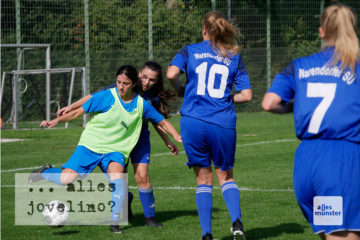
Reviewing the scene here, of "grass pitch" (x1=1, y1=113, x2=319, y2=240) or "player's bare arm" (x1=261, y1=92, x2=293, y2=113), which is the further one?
"grass pitch" (x1=1, y1=113, x2=319, y2=240)

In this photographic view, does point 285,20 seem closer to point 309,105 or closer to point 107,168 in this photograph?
point 107,168

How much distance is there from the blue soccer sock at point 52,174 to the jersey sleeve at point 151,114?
1.06m

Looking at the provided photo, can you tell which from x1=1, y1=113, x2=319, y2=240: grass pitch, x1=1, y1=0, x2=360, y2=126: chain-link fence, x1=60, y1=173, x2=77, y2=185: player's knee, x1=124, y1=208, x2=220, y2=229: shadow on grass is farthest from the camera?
x1=1, y1=0, x2=360, y2=126: chain-link fence

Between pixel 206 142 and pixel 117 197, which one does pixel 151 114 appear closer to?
pixel 117 197

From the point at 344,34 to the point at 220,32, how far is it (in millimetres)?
2118

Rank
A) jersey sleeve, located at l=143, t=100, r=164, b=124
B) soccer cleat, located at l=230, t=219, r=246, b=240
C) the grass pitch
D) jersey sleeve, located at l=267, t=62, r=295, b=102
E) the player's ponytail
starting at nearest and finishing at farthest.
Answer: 1. jersey sleeve, located at l=267, t=62, r=295, b=102
2. soccer cleat, located at l=230, t=219, r=246, b=240
3. the grass pitch
4. jersey sleeve, located at l=143, t=100, r=164, b=124
5. the player's ponytail

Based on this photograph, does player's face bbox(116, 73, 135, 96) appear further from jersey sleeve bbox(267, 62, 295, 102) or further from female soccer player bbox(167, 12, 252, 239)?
jersey sleeve bbox(267, 62, 295, 102)

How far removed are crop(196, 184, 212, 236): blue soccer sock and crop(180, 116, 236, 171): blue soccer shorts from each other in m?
0.21

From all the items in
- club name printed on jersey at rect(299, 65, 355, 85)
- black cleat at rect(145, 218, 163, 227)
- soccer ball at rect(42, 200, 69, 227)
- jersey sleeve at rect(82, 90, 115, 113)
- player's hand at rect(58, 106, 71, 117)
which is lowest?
black cleat at rect(145, 218, 163, 227)

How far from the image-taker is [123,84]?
647cm

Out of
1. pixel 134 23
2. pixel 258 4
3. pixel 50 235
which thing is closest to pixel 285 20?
pixel 258 4

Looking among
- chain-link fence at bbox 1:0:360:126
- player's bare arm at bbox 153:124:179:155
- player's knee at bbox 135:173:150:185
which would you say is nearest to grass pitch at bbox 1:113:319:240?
player's knee at bbox 135:173:150:185

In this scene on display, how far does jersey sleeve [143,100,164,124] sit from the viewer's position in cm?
665

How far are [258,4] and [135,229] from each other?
17.6m
